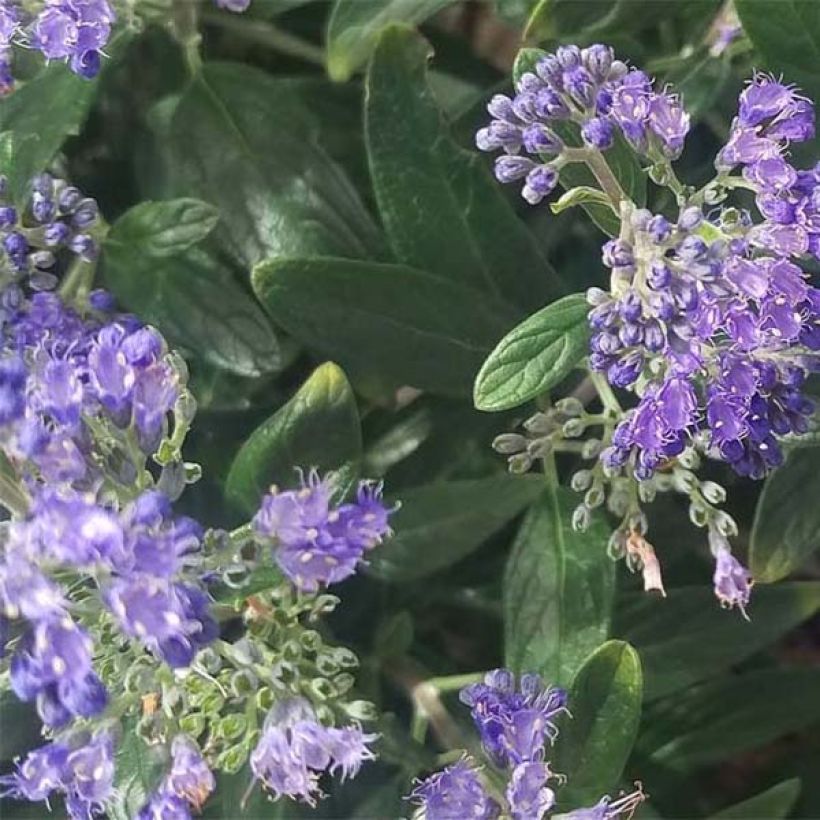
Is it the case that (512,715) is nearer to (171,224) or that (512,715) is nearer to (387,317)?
(387,317)

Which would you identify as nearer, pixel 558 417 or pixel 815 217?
pixel 815 217

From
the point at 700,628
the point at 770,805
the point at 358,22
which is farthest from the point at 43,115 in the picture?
the point at 770,805

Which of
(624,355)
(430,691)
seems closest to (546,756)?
(430,691)

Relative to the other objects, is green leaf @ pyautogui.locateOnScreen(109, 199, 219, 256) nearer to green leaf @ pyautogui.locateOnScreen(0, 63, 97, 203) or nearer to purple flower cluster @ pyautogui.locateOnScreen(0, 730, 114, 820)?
green leaf @ pyautogui.locateOnScreen(0, 63, 97, 203)

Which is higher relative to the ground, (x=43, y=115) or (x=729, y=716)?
(x=43, y=115)

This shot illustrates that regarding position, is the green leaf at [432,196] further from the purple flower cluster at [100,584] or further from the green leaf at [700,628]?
the purple flower cluster at [100,584]

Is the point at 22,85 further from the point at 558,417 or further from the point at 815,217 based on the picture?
the point at 815,217
